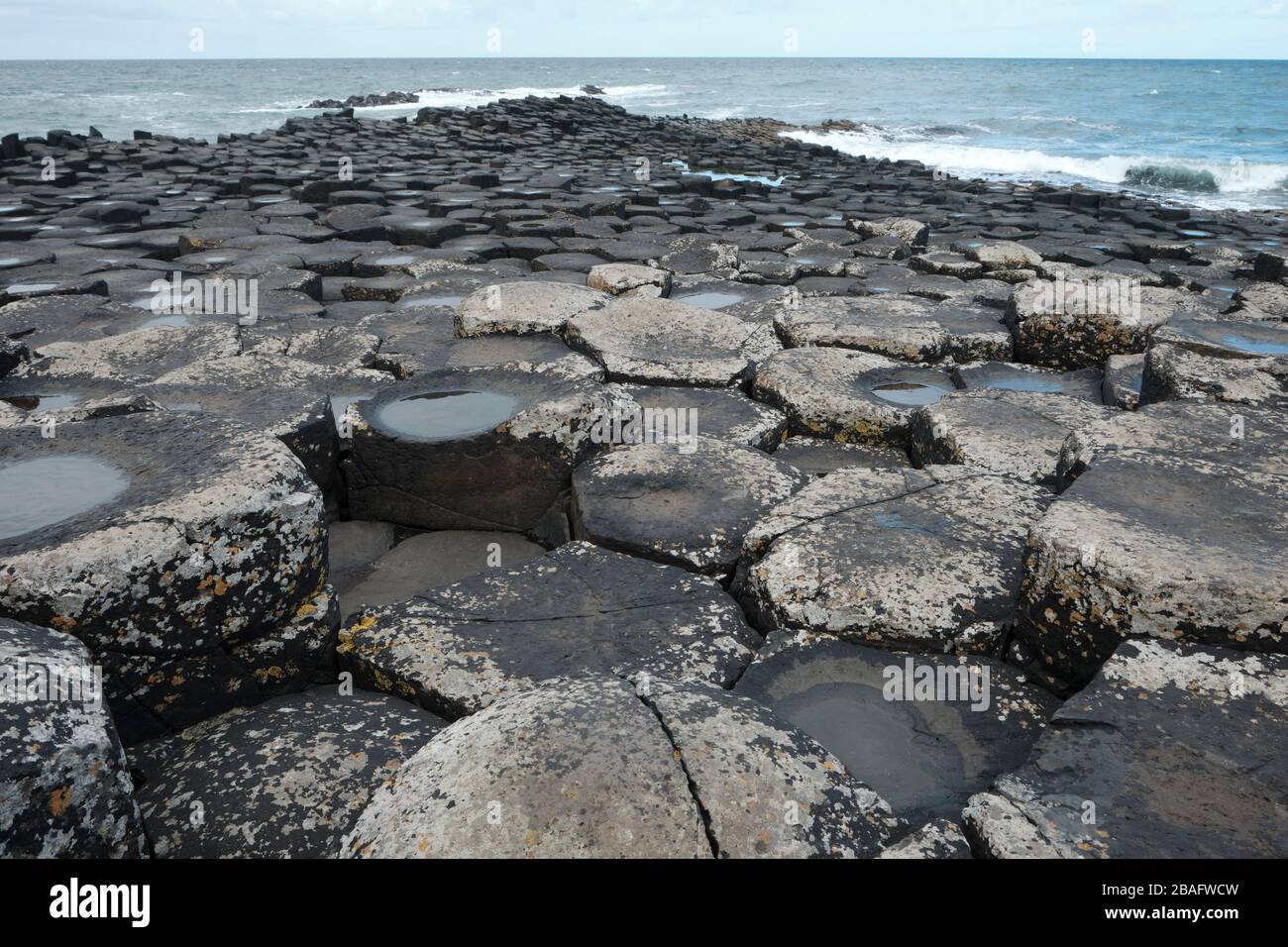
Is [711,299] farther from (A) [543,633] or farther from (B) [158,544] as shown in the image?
(B) [158,544]

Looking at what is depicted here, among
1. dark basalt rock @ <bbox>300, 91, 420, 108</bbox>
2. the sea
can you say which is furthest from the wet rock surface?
dark basalt rock @ <bbox>300, 91, 420, 108</bbox>

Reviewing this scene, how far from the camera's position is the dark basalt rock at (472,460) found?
296cm

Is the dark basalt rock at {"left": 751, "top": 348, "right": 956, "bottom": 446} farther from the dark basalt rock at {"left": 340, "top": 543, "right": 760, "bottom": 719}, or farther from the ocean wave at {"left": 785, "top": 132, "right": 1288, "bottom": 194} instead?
the ocean wave at {"left": 785, "top": 132, "right": 1288, "bottom": 194}

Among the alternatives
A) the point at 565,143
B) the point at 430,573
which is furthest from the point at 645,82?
the point at 430,573

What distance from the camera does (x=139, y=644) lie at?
182cm

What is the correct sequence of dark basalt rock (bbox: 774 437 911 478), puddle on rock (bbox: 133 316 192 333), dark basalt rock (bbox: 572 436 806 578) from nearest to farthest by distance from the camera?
dark basalt rock (bbox: 572 436 806 578)
dark basalt rock (bbox: 774 437 911 478)
puddle on rock (bbox: 133 316 192 333)

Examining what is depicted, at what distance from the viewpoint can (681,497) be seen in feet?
9.25

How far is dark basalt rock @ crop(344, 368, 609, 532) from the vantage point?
296 cm

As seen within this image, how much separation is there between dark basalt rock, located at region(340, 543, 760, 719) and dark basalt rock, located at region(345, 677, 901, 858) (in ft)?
1.41

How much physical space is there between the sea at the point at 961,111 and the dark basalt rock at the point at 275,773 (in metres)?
20.3

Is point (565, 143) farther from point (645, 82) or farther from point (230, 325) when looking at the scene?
point (645, 82)
